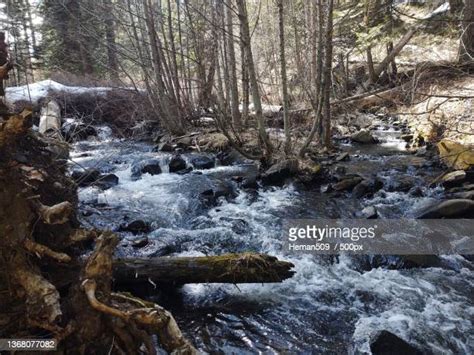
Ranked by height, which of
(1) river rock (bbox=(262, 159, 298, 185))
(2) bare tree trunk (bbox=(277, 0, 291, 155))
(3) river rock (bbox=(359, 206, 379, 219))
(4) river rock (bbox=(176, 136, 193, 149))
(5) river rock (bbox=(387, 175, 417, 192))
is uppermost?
(2) bare tree trunk (bbox=(277, 0, 291, 155))

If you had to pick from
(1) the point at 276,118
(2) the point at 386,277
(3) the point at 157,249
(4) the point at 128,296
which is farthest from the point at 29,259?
(1) the point at 276,118

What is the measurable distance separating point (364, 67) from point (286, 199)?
12862mm

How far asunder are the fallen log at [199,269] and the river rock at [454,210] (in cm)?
328

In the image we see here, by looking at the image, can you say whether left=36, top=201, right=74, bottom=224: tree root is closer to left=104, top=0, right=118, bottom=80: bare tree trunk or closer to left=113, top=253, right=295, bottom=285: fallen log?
left=113, top=253, right=295, bottom=285: fallen log

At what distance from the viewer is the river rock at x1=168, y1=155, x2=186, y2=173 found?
9.24 meters

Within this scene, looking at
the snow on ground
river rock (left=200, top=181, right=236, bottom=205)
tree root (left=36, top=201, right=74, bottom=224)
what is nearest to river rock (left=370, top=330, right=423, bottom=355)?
tree root (left=36, top=201, right=74, bottom=224)

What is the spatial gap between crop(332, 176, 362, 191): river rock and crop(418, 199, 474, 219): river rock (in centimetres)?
173

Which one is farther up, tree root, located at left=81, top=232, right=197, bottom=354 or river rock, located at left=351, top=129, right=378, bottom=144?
river rock, located at left=351, top=129, right=378, bottom=144

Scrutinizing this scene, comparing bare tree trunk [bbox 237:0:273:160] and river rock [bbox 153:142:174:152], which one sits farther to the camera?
river rock [bbox 153:142:174:152]

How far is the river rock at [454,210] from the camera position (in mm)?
5648

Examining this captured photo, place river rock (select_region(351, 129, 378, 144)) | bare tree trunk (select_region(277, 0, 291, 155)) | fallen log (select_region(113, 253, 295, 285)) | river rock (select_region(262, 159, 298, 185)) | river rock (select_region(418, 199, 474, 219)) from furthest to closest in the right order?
river rock (select_region(351, 129, 378, 144))
river rock (select_region(262, 159, 298, 185))
bare tree trunk (select_region(277, 0, 291, 155))
river rock (select_region(418, 199, 474, 219))
fallen log (select_region(113, 253, 295, 285))

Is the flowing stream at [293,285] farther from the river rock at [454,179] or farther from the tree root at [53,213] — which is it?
the tree root at [53,213]

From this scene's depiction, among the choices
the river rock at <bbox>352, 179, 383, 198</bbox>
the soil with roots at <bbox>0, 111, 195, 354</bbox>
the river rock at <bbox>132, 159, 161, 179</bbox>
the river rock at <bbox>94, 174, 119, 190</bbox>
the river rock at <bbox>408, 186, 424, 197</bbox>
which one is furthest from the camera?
the river rock at <bbox>132, 159, 161, 179</bbox>

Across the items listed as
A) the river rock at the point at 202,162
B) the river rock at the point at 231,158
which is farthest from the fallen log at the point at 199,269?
the river rock at the point at 231,158
